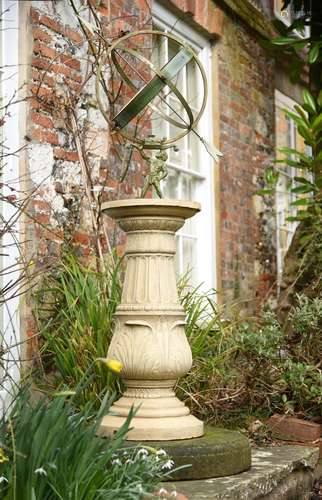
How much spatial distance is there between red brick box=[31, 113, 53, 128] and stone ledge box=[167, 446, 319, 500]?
224cm

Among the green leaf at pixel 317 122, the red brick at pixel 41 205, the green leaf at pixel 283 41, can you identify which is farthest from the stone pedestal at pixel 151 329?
the green leaf at pixel 283 41

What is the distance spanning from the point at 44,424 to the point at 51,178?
246 centimetres

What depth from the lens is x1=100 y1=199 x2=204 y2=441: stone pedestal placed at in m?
3.66

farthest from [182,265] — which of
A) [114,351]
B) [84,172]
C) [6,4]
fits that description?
[114,351]

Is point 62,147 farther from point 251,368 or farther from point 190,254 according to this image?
point 190,254

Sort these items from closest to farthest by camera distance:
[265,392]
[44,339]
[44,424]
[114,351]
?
[44,424], [114,351], [44,339], [265,392]

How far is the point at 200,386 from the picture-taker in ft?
16.0

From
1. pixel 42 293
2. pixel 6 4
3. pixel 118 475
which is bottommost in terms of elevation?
pixel 118 475

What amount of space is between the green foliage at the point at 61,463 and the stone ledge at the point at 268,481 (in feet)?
1.04

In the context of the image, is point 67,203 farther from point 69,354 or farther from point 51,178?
point 69,354

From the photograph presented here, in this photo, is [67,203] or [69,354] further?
[67,203]

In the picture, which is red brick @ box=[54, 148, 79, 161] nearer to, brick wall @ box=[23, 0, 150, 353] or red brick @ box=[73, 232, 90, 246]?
brick wall @ box=[23, 0, 150, 353]

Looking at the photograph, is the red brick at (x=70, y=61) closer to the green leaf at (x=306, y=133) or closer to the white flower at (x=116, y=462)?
the green leaf at (x=306, y=133)

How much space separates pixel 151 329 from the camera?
12.1ft
